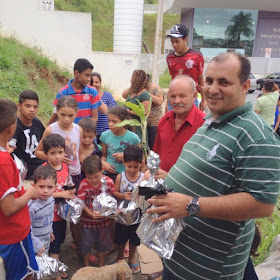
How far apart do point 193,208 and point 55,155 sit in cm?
178

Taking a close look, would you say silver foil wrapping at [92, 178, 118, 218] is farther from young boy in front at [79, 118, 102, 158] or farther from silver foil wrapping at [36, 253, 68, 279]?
young boy in front at [79, 118, 102, 158]

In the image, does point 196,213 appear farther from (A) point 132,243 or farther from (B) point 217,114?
(A) point 132,243

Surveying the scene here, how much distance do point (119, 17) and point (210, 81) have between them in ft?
42.9

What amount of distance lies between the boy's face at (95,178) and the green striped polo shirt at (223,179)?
1.25 m

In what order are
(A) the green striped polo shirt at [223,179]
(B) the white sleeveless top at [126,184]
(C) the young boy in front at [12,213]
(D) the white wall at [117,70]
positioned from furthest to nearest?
1. (D) the white wall at [117,70]
2. (B) the white sleeveless top at [126,184]
3. (C) the young boy in front at [12,213]
4. (A) the green striped polo shirt at [223,179]

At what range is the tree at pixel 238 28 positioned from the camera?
24.5 m

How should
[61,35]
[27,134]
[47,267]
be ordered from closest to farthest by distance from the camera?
[47,267], [27,134], [61,35]

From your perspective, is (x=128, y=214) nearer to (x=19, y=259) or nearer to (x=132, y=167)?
(x=132, y=167)

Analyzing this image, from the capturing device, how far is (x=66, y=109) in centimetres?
309

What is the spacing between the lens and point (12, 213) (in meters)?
1.90

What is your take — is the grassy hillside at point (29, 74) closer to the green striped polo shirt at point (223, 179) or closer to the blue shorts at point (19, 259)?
the blue shorts at point (19, 259)

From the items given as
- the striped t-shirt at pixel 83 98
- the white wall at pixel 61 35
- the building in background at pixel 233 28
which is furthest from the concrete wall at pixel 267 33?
the striped t-shirt at pixel 83 98

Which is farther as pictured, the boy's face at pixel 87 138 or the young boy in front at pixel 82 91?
the young boy in front at pixel 82 91

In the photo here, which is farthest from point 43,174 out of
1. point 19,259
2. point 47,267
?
point 47,267
